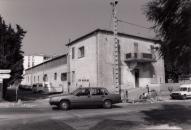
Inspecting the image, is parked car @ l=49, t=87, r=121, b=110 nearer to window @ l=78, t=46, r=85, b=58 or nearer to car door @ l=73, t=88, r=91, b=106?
car door @ l=73, t=88, r=91, b=106

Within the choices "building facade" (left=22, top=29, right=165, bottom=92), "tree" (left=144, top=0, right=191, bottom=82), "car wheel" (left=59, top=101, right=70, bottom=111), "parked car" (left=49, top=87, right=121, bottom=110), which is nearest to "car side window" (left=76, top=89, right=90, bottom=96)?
"parked car" (left=49, top=87, right=121, bottom=110)

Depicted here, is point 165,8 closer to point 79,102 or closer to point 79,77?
point 79,102

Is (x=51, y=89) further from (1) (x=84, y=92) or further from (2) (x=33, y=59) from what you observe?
(2) (x=33, y=59)

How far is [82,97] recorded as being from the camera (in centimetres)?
1928

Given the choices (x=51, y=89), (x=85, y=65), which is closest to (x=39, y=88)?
(x=51, y=89)

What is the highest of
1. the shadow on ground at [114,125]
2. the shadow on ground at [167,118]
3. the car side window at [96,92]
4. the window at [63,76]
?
the window at [63,76]

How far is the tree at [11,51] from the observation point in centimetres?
2683

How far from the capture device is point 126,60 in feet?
115

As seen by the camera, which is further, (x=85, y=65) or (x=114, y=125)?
(x=85, y=65)

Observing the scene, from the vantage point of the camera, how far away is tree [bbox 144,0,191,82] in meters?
9.38

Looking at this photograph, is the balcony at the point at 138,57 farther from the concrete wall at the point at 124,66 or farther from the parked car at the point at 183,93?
the parked car at the point at 183,93

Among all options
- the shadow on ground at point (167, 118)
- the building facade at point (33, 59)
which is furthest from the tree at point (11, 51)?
the building facade at point (33, 59)

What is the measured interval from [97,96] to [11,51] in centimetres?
1219

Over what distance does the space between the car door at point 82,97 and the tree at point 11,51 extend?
411 inches
